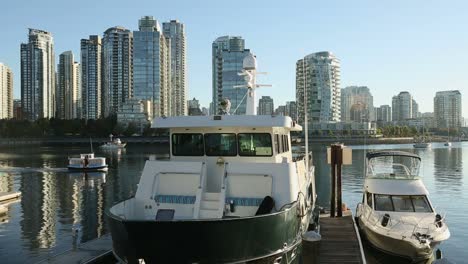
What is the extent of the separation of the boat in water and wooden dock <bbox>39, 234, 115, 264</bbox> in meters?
2.82

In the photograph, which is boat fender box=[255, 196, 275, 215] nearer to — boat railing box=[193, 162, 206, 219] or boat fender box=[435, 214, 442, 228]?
boat railing box=[193, 162, 206, 219]

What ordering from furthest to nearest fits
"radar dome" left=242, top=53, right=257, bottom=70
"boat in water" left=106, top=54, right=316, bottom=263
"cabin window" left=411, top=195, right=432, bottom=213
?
"cabin window" left=411, top=195, right=432, bottom=213 < "radar dome" left=242, top=53, right=257, bottom=70 < "boat in water" left=106, top=54, right=316, bottom=263

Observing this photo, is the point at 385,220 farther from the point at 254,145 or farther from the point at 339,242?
the point at 254,145

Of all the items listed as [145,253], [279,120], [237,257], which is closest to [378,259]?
[279,120]

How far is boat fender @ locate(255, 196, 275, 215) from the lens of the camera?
13731 mm

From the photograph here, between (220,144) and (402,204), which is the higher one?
(220,144)

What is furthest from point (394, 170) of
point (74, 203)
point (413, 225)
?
point (413, 225)

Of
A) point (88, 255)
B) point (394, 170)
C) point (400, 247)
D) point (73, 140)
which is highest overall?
point (73, 140)

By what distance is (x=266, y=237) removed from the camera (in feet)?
40.4

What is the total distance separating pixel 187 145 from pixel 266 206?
3.89 metres

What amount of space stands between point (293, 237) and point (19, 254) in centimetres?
1363

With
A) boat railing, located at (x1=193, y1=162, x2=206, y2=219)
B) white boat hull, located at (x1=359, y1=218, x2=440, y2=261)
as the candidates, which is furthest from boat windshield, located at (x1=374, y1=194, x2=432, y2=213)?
boat railing, located at (x1=193, y1=162, x2=206, y2=219)

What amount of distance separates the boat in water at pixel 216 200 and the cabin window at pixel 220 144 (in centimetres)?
3

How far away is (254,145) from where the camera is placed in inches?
616
